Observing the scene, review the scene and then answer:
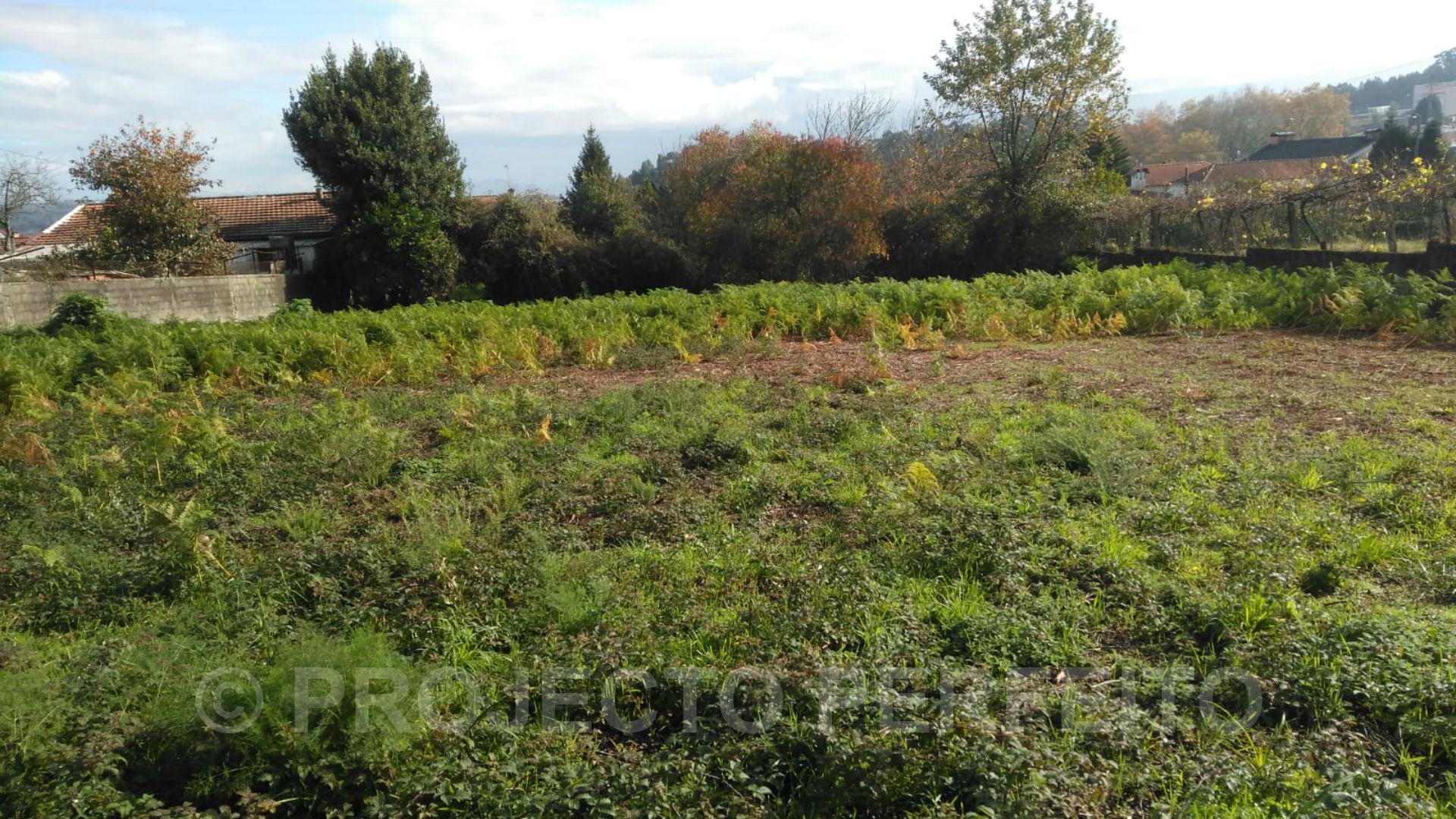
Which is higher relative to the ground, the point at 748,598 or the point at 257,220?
the point at 257,220

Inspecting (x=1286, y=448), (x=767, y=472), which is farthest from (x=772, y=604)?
(x=1286, y=448)

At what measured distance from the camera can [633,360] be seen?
33.7 feet

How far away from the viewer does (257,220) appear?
107 ft

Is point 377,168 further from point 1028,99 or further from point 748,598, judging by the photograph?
point 748,598

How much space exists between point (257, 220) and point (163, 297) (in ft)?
51.8

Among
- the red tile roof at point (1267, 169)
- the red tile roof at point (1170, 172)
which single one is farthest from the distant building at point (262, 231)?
the red tile roof at point (1170, 172)

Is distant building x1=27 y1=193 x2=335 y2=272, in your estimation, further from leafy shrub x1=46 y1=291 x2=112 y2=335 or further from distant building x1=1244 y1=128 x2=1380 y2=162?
distant building x1=1244 y1=128 x2=1380 y2=162

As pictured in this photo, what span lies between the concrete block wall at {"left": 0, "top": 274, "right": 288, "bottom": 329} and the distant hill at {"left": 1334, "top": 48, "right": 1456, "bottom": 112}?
72534 millimetres

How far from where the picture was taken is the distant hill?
70312mm

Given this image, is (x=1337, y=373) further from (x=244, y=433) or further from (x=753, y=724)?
(x=244, y=433)

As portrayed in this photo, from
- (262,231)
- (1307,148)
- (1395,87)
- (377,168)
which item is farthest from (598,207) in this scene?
(1395,87)

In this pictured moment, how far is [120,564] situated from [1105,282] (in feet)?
39.8

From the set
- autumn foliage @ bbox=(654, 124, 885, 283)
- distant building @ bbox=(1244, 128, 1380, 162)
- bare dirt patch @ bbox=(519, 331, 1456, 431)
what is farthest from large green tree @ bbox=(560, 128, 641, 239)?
distant building @ bbox=(1244, 128, 1380, 162)

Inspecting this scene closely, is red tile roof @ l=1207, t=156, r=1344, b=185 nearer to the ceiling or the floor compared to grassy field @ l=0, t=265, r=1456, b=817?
nearer to the ceiling
